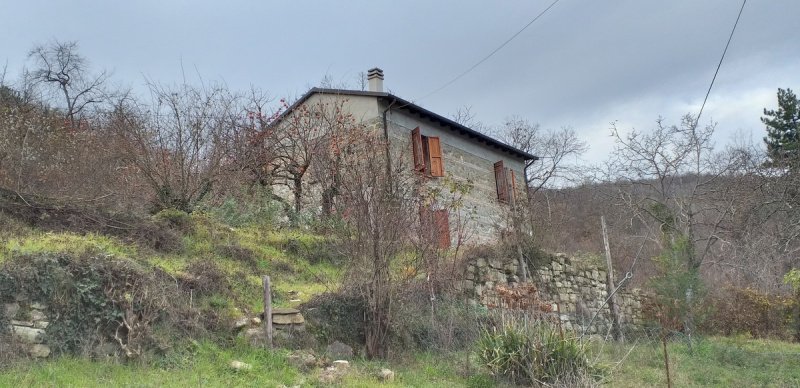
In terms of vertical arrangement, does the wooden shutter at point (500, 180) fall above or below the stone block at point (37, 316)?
above

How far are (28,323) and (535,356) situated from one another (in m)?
5.79

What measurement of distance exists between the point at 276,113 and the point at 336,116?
1852 millimetres

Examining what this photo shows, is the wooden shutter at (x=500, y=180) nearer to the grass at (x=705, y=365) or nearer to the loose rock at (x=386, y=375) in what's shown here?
the grass at (x=705, y=365)

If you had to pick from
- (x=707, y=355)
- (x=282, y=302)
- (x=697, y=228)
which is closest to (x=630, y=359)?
(x=707, y=355)

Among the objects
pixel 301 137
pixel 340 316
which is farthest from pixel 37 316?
pixel 301 137

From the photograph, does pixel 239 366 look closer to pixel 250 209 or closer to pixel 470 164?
pixel 250 209

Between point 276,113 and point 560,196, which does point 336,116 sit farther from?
point 560,196

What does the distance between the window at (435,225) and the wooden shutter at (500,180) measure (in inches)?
411

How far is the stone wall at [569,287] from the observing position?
11031 mm

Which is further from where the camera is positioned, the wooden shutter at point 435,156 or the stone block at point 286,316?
the wooden shutter at point 435,156

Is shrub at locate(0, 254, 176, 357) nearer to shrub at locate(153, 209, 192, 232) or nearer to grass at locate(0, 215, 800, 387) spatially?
grass at locate(0, 215, 800, 387)

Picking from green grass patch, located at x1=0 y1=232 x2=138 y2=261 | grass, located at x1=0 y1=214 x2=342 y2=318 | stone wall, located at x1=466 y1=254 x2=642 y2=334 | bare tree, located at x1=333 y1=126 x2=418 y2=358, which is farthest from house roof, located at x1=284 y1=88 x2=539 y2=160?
green grass patch, located at x1=0 y1=232 x2=138 y2=261

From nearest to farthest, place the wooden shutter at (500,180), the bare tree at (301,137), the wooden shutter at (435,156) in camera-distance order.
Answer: the bare tree at (301,137) → the wooden shutter at (435,156) → the wooden shutter at (500,180)

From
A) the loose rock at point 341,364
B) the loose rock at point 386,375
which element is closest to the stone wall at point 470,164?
the loose rock at point 341,364
